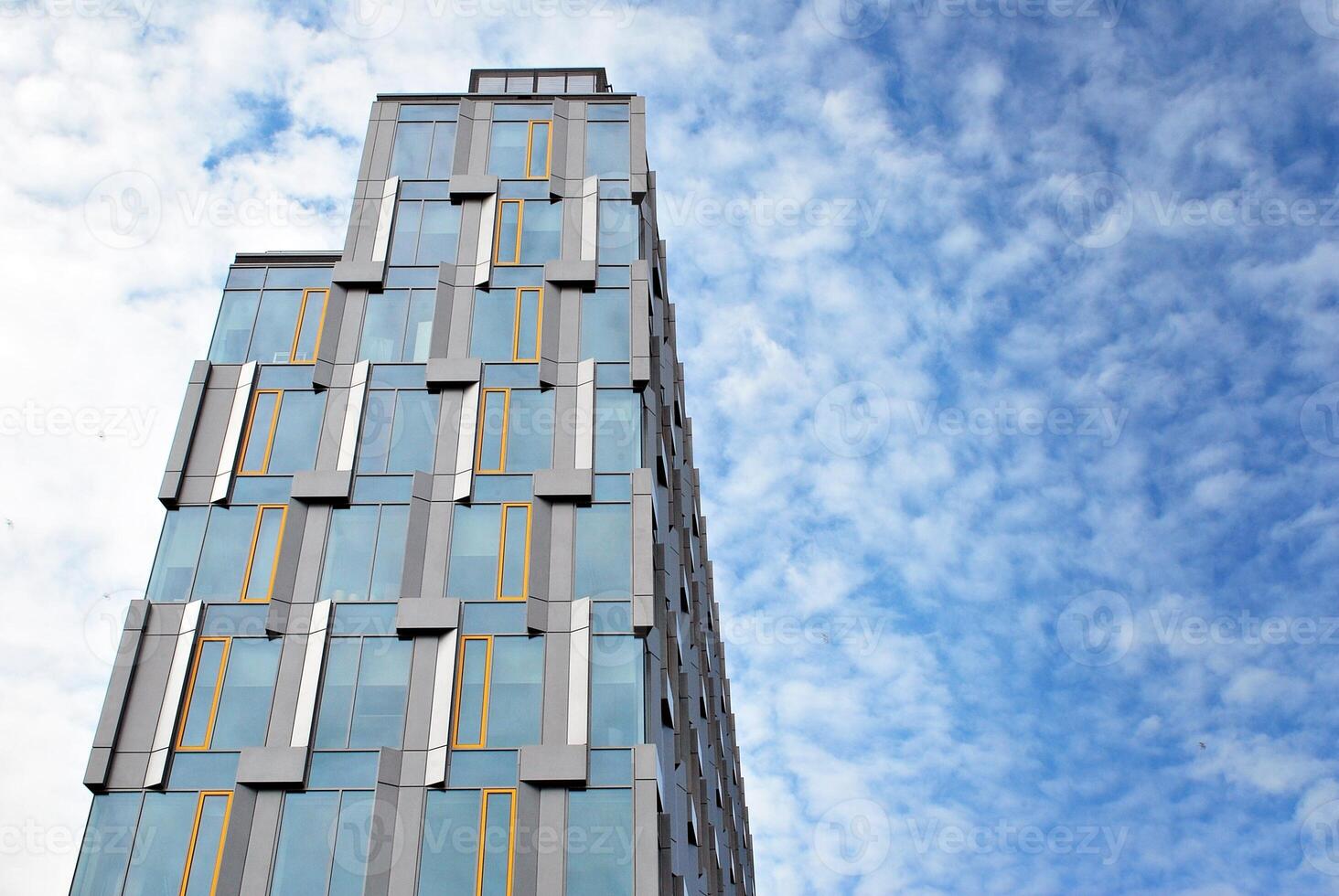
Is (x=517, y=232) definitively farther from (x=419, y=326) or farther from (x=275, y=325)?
(x=275, y=325)

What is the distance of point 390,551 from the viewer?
114 feet

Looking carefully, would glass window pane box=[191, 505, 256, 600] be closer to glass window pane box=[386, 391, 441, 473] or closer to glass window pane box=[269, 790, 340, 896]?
glass window pane box=[386, 391, 441, 473]

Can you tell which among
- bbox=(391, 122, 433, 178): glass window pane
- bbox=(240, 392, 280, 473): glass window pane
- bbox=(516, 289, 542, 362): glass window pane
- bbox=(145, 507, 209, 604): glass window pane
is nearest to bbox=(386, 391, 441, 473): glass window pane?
bbox=(516, 289, 542, 362): glass window pane

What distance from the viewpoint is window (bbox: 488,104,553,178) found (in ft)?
144

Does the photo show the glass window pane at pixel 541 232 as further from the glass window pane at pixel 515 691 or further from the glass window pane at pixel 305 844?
the glass window pane at pixel 305 844

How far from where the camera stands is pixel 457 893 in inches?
1144

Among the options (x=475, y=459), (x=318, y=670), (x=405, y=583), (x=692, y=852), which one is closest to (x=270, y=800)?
(x=318, y=670)

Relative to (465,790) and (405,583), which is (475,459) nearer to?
(405,583)

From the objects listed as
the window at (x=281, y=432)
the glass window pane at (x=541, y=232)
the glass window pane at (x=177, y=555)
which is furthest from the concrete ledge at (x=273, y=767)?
the glass window pane at (x=541, y=232)

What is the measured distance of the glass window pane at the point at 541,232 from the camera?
41.2m

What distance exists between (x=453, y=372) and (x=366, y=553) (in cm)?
632

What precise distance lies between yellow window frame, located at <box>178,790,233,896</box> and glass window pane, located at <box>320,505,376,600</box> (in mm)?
5755

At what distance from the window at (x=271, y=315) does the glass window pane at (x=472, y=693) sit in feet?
38.9

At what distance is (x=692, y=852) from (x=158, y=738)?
16046 mm
